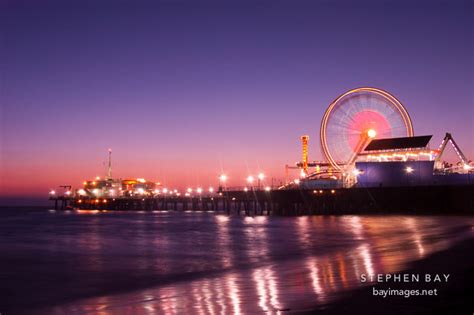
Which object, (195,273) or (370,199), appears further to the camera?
(370,199)

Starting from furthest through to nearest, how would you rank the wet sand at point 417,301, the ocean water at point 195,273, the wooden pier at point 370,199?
1. the wooden pier at point 370,199
2. the ocean water at point 195,273
3. the wet sand at point 417,301

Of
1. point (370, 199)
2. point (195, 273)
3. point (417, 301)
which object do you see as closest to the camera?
point (417, 301)

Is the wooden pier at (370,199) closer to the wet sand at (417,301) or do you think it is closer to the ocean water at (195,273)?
the ocean water at (195,273)

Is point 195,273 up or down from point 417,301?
down

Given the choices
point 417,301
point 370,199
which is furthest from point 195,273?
point 370,199

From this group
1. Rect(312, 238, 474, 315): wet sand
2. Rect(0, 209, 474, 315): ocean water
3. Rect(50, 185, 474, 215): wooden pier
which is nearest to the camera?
Rect(312, 238, 474, 315): wet sand

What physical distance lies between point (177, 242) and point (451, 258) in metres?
19.1

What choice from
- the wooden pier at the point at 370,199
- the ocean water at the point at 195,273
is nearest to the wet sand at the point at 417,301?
the ocean water at the point at 195,273

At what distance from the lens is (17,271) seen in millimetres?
19547

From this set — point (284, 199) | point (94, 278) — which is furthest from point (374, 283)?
point (284, 199)

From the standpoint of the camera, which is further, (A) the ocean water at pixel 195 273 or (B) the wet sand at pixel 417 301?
(A) the ocean water at pixel 195 273

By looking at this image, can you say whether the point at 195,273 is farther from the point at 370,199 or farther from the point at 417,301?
the point at 370,199

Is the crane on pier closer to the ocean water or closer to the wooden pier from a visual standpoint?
the wooden pier

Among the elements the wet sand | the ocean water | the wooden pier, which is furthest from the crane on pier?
the wet sand
